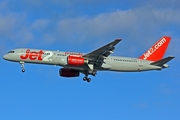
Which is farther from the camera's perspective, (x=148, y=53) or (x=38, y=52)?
(x=148, y=53)

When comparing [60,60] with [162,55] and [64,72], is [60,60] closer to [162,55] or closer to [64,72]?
[64,72]

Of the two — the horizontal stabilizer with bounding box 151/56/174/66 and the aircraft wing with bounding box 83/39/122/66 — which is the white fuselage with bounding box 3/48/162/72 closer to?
the horizontal stabilizer with bounding box 151/56/174/66

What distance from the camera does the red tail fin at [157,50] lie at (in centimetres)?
10438

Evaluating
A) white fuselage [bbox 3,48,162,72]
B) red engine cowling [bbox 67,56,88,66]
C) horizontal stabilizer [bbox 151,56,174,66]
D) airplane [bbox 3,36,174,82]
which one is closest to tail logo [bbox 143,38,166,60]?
airplane [bbox 3,36,174,82]

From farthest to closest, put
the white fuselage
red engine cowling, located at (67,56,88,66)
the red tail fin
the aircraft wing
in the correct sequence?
the red tail fin
the aircraft wing
the white fuselage
red engine cowling, located at (67,56,88,66)

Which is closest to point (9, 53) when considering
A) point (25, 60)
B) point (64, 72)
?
point (25, 60)

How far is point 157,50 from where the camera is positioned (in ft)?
346

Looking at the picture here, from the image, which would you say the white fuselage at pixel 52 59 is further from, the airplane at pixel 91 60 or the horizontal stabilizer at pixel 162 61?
the horizontal stabilizer at pixel 162 61

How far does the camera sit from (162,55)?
346 ft

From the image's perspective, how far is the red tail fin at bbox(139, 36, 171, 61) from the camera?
104375 millimetres

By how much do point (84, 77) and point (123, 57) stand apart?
7.64 m

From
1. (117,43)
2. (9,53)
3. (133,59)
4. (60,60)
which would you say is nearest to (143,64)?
(133,59)

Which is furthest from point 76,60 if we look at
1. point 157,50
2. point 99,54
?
point 157,50

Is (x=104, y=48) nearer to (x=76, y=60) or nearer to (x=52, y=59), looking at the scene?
(x=76, y=60)
